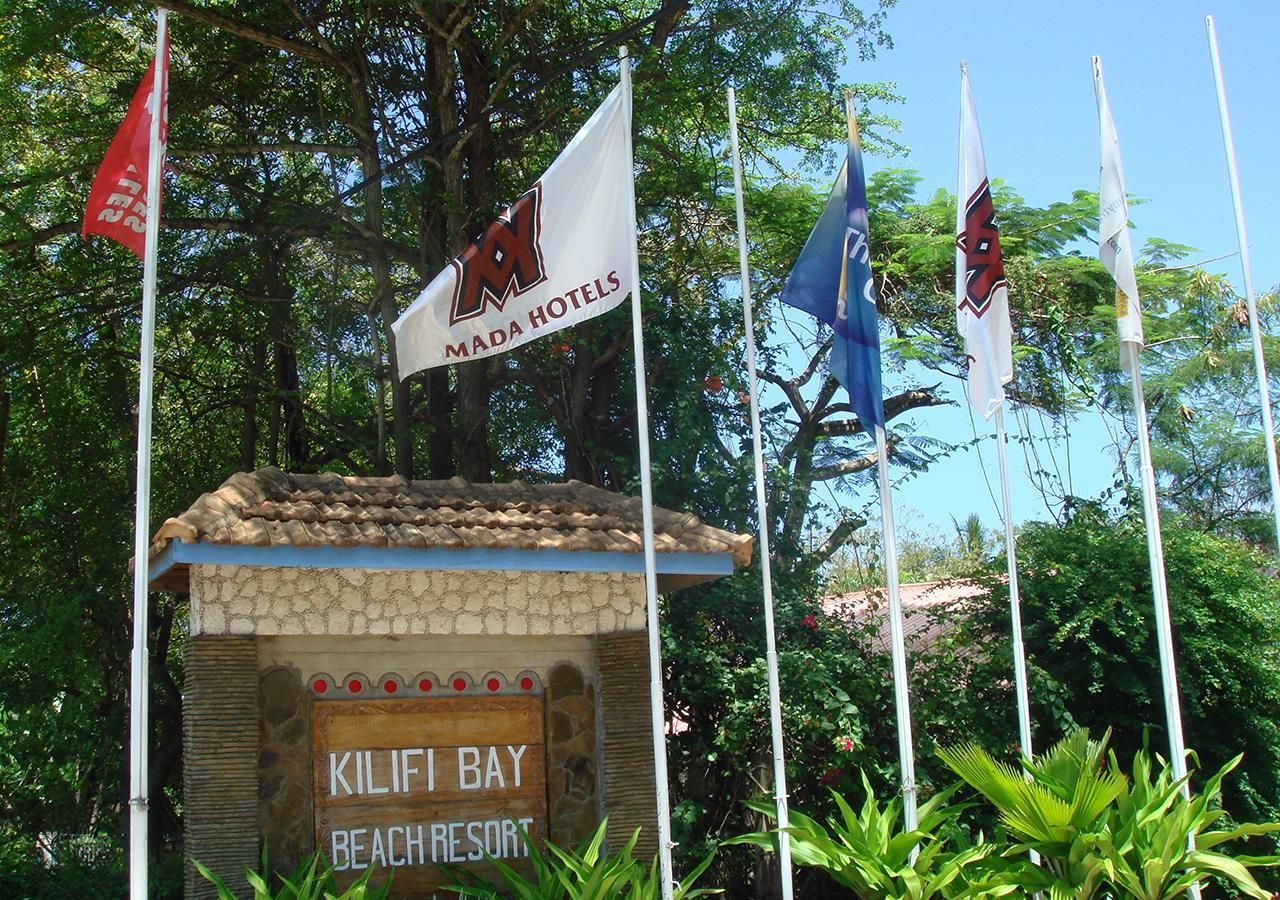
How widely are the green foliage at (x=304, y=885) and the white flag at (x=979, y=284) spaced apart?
236 inches

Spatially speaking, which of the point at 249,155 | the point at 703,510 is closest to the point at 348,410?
the point at 249,155

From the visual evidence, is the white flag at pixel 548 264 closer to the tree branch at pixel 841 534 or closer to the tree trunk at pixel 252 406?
the tree branch at pixel 841 534

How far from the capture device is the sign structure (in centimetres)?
909

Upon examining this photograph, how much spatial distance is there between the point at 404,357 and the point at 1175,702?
6432 millimetres

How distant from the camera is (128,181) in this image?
8094mm

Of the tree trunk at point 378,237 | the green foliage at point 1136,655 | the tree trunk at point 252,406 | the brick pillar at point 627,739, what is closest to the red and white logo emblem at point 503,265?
the brick pillar at point 627,739

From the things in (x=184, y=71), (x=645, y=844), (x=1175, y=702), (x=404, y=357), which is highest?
(x=184, y=71)

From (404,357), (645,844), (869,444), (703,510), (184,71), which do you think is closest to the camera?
(404,357)

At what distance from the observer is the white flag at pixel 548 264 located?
8.66 m

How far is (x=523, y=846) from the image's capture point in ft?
31.3

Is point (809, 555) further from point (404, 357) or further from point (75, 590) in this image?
point (75, 590)

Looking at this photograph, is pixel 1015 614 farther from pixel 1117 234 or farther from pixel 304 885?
pixel 304 885

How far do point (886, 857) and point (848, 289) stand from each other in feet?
13.4

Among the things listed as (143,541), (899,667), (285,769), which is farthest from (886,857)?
(143,541)
